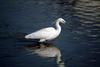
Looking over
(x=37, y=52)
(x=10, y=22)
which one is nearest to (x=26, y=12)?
(x=10, y=22)

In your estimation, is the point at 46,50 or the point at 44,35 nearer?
the point at 46,50

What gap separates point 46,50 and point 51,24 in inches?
141

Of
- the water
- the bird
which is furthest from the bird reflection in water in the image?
the bird

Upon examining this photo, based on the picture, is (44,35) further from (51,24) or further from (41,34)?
(51,24)

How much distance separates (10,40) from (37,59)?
8.78 ft

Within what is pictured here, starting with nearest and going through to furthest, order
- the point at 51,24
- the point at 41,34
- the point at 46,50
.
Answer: the point at 46,50 → the point at 41,34 → the point at 51,24

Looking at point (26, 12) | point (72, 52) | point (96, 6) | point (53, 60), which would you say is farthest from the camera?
point (96, 6)

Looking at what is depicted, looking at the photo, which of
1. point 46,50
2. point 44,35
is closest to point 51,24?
point 44,35

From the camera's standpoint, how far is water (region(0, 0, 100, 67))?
12852 millimetres

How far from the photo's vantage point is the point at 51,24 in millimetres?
17812

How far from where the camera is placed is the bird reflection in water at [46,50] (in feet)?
43.9

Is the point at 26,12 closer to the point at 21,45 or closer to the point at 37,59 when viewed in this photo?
the point at 21,45

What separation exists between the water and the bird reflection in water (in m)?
0.17

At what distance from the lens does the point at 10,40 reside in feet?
50.1
